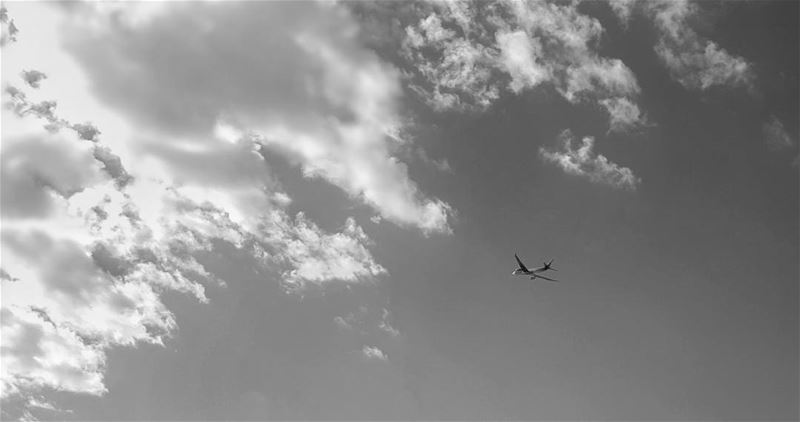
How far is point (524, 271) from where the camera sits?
551 ft
